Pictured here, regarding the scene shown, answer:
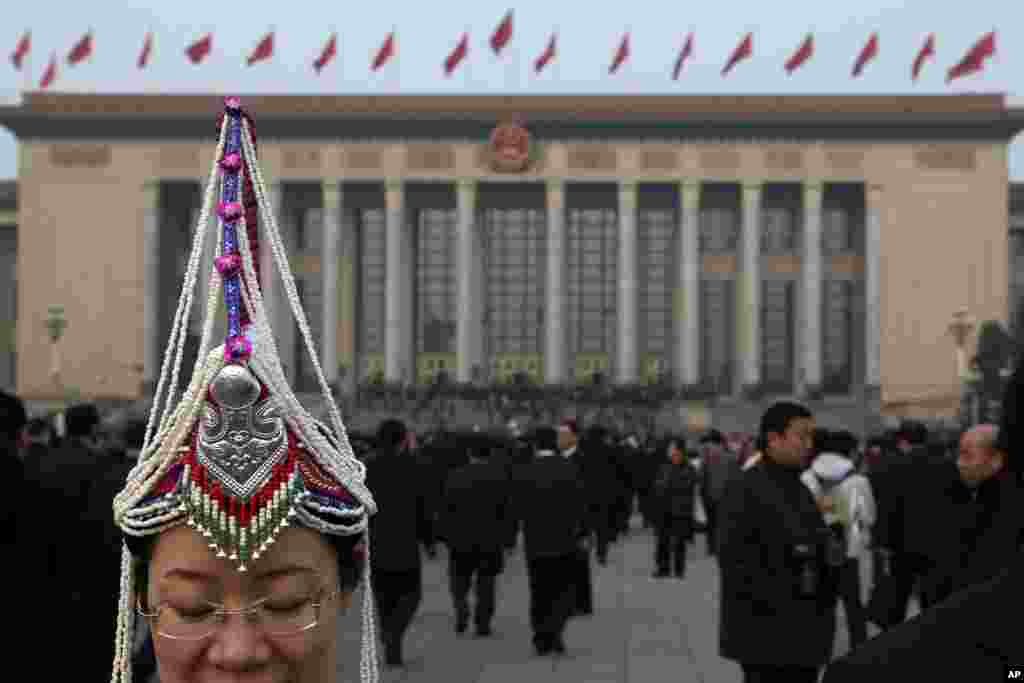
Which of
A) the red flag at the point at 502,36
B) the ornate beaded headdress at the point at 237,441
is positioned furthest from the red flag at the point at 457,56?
the ornate beaded headdress at the point at 237,441

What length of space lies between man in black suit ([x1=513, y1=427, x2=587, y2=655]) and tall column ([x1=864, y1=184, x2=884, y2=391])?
44790mm

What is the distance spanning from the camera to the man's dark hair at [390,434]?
10758 mm

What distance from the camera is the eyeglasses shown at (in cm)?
225

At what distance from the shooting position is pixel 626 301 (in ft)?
182

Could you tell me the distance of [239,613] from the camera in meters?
2.24

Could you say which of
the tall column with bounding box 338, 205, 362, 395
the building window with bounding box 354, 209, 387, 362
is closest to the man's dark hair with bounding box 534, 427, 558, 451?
the tall column with bounding box 338, 205, 362, 395

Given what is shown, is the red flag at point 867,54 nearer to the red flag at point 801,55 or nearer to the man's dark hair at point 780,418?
the red flag at point 801,55

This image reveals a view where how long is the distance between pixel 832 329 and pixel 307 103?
2311cm

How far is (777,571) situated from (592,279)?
181ft

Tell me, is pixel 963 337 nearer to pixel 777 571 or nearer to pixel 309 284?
pixel 309 284

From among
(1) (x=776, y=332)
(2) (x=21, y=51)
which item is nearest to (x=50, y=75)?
(2) (x=21, y=51)

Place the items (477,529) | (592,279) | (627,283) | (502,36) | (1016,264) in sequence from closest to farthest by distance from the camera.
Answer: (477,529) < (502,36) < (627,283) < (592,279) < (1016,264)

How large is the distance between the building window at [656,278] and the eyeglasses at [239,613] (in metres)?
58.8

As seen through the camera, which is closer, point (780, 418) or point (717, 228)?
→ point (780, 418)
